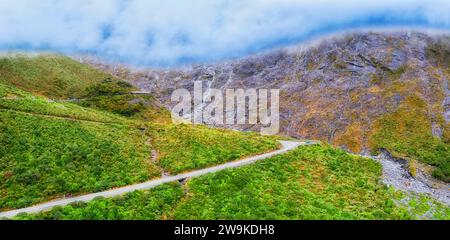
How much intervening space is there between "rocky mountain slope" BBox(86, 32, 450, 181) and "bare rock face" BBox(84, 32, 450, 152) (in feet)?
0.79

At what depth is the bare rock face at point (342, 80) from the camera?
10744 cm

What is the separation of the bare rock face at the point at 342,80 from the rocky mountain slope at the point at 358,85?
24 centimetres

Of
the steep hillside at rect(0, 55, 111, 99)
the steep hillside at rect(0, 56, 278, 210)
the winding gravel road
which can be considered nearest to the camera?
the winding gravel road

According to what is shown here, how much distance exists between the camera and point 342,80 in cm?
12925

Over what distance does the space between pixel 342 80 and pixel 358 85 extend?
6397 mm

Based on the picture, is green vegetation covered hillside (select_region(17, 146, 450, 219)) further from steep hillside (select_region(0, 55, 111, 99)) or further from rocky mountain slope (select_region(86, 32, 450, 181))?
steep hillside (select_region(0, 55, 111, 99))

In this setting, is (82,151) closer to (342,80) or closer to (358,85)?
(358,85)

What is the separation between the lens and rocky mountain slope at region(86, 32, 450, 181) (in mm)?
94062

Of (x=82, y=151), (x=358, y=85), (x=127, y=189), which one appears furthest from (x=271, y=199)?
(x=358, y=85)

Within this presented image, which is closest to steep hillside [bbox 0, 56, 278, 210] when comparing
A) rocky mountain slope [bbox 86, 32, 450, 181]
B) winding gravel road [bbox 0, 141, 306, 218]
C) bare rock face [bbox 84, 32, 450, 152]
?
winding gravel road [bbox 0, 141, 306, 218]

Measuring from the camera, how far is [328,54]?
146250 millimetres

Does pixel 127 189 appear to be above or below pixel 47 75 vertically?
below

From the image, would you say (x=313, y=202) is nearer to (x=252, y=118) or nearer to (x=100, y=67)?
(x=252, y=118)
